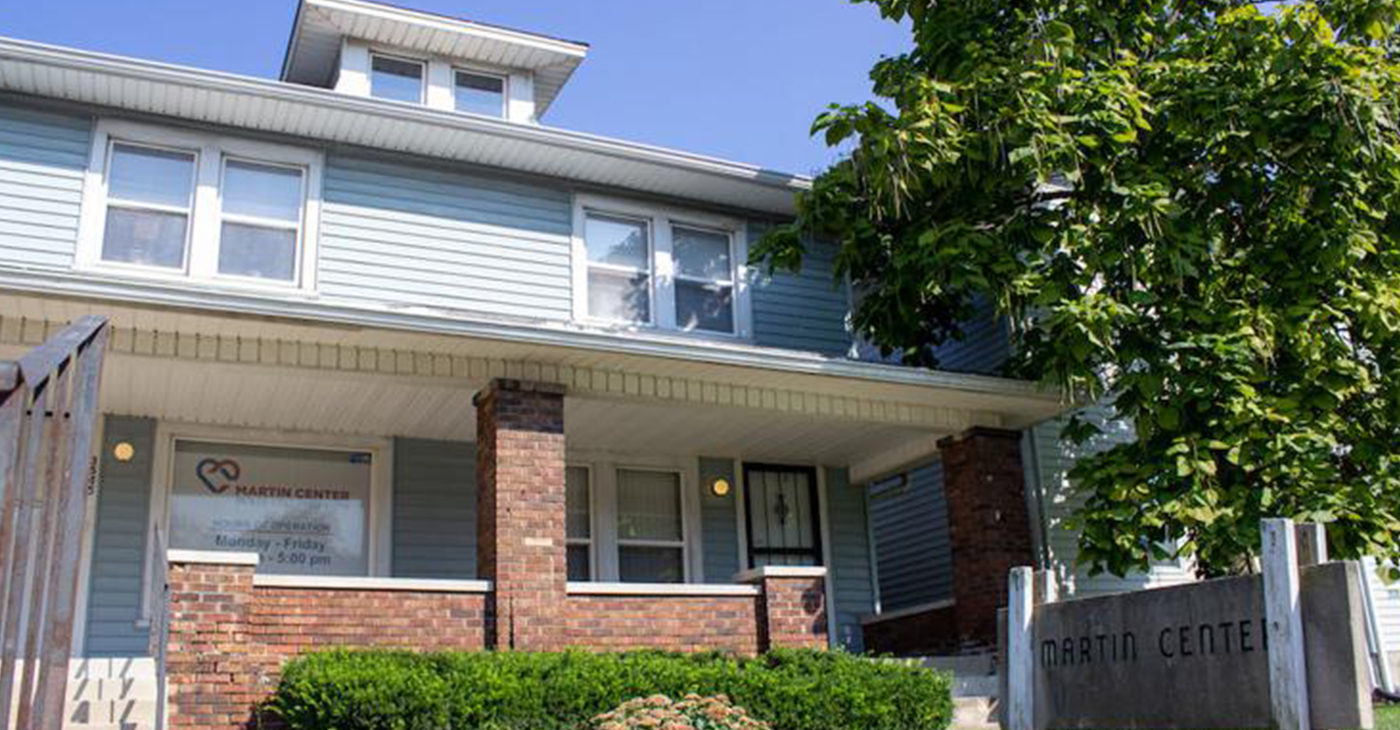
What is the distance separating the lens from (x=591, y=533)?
12.9 meters

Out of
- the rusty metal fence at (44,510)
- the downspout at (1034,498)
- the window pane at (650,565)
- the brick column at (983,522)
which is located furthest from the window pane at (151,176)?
the rusty metal fence at (44,510)

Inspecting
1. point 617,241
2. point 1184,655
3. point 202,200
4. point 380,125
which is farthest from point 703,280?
point 1184,655

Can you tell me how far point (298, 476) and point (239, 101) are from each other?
345 cm

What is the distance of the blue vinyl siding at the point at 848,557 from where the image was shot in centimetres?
1388

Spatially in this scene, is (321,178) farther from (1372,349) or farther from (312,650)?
(1372,349)

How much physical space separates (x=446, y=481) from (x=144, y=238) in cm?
346

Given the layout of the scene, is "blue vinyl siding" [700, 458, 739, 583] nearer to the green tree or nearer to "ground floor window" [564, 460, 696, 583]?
"ground floor window" [564, 460, 696, 583]

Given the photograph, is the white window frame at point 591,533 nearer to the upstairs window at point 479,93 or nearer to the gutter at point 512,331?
the gutter at point 512,331

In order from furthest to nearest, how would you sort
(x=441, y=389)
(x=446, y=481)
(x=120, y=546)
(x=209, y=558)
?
(x=446, y=481), (x=120, y=546), (x=441, y=389), (x=209, y=558)

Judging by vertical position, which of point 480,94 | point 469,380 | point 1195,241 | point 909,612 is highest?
point 480,94

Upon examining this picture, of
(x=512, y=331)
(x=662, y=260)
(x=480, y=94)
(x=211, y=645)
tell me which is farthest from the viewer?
(x=480, y=94)

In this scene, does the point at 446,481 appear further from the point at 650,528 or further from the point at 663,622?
the point at 663,622

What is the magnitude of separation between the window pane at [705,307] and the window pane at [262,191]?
3.94 meters

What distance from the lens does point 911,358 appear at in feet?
43.8
